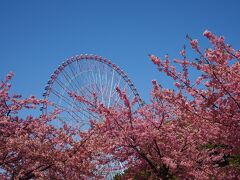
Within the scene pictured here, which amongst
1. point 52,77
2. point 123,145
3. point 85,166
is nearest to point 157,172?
point 123,145

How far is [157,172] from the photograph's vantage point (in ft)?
26.5

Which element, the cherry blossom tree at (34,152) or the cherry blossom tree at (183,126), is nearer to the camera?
the cherry blossom tree at (183,126)

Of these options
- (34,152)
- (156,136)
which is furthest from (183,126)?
(34,152)

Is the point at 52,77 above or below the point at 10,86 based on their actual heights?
above

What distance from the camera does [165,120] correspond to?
27.9 feet

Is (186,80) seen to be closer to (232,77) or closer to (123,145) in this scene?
(232,77)

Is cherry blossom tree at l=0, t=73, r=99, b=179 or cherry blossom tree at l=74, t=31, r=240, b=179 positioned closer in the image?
cherry blossom tree at l=74, t=31, r=240, b=179

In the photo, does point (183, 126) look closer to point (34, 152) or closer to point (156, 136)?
point (156, 136)

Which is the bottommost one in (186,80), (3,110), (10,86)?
(186,80)

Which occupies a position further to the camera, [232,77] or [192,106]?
[192,106]

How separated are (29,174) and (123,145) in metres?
2.83

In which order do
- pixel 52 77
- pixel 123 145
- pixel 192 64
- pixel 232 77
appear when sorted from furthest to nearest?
pixel 52 77 < pixel 123 145 < pixel 192 64 < pixel 232 77

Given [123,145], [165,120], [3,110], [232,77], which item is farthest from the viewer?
[3,110]

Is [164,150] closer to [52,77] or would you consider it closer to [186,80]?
[186,80]
